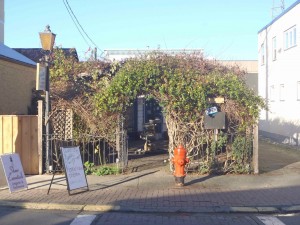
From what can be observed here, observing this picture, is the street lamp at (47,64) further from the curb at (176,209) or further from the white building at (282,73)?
the white building at (282,73)

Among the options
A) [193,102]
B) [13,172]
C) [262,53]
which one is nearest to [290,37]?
[262,53]

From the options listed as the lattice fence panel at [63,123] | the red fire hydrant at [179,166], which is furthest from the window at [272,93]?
the red fire hydrant at [179,166]

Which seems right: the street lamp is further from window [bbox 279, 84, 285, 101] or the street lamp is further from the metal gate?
window [bbox 279, 84, 285, 101]

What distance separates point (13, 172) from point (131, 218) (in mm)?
3534

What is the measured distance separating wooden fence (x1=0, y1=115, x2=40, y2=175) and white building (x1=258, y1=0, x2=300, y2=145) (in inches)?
491

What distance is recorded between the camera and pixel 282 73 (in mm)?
23531

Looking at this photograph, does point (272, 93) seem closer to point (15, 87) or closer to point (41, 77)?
point (15, 87)

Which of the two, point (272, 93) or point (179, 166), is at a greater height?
point (272, 93)

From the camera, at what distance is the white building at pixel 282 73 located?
21.1m

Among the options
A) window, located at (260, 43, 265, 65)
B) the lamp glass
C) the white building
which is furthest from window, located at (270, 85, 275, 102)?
the lamp glass

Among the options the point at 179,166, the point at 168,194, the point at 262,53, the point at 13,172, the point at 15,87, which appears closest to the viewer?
the point at 168,194

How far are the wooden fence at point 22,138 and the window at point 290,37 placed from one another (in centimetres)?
1322

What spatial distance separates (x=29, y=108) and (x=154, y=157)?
6726mm

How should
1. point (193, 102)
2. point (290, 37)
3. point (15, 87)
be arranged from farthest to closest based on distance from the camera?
point (290, 37) → point (15, 87) → point (193, 102)
